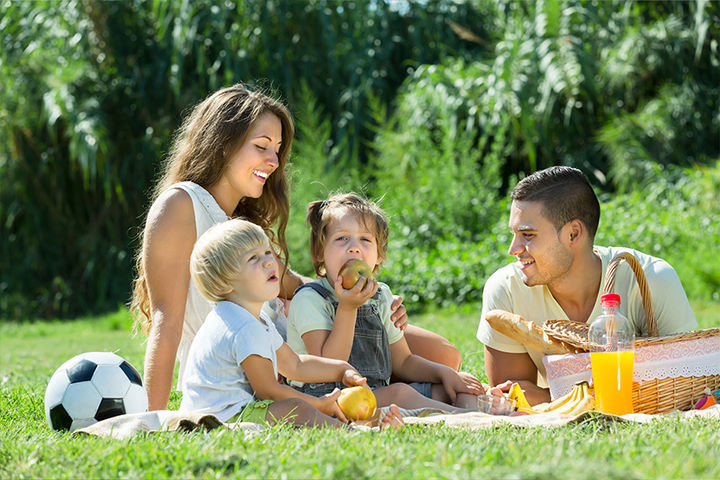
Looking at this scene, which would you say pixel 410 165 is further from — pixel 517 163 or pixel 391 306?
pixel 391 306

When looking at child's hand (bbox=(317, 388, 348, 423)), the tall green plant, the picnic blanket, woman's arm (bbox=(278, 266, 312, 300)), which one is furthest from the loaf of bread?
the tall green plant

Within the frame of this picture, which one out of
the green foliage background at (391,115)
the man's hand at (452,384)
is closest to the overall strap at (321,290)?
the man's hand at (452,384)

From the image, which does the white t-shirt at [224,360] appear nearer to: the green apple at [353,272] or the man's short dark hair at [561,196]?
the green apple at [353,272]

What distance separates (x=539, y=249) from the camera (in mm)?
3566

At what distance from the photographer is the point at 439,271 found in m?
8.84

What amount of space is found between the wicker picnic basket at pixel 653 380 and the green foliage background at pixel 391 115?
5.01 meters

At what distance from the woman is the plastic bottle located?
3.26ft

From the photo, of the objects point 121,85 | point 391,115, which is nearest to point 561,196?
point 391,115

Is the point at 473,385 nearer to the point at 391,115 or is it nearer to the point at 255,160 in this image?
the point at 255,160

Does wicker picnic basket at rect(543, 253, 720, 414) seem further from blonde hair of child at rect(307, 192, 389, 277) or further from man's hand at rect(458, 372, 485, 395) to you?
blonde hair of child at rect(307, 192, 389, 277)

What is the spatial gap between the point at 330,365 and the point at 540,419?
0.82 m

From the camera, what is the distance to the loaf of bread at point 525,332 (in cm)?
335

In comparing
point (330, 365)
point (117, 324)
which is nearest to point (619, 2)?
point (117, 324)

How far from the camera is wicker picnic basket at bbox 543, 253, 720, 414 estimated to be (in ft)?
10.5
